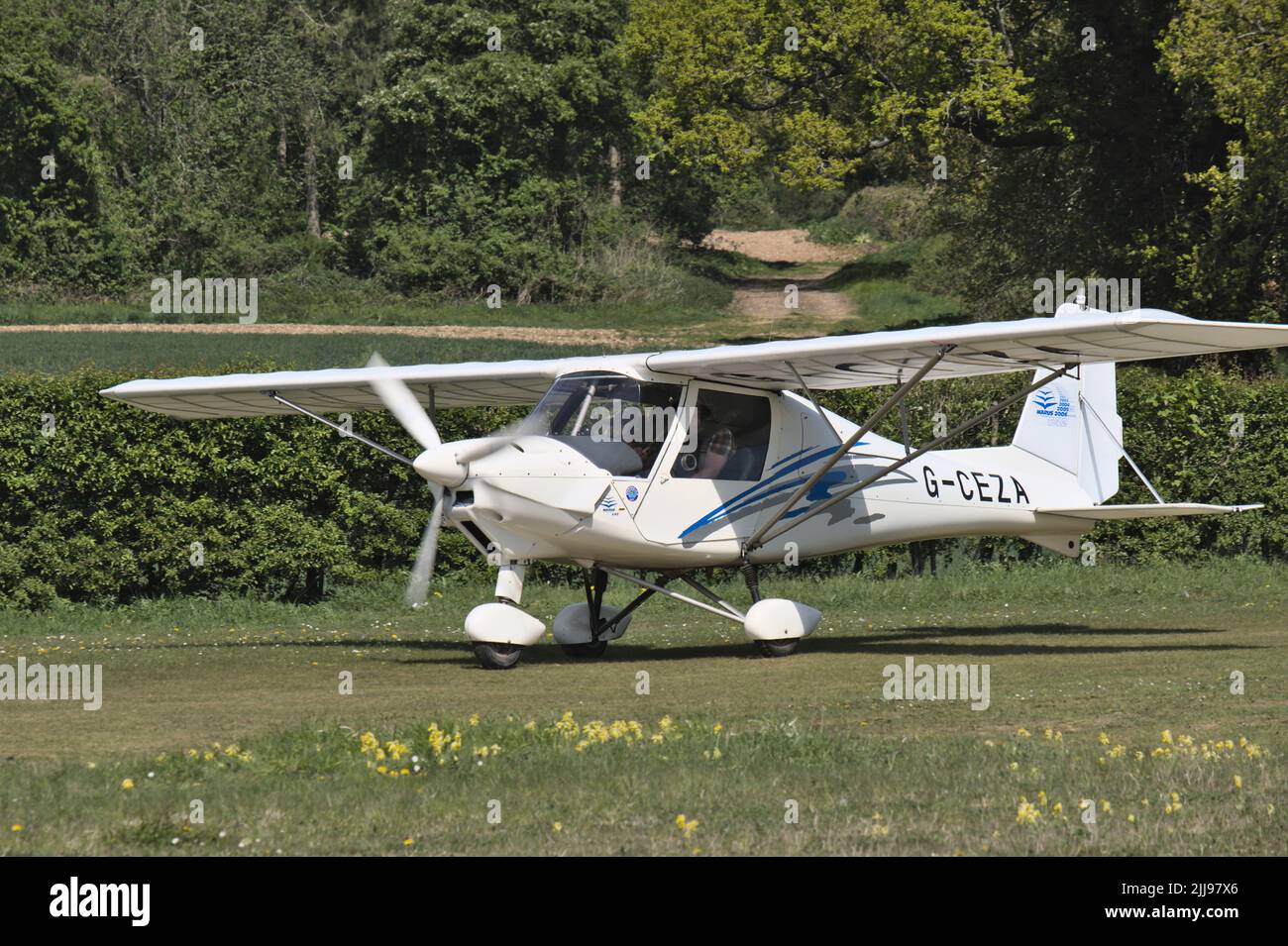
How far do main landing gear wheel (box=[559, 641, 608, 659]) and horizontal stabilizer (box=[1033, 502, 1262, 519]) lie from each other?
15.9 ft

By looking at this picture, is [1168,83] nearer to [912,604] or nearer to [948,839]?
[912,604]

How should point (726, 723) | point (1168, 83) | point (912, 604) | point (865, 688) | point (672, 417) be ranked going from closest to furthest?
1. point (726, 723)
2. point (865, 688)
3. point (672, 417)
4. point (912, 604)
5. point (1168, 83)

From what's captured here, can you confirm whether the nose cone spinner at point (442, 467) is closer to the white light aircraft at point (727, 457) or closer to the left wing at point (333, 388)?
the white light aircraft at point (727, 457)

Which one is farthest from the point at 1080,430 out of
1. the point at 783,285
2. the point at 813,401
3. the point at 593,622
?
the point at 783,285

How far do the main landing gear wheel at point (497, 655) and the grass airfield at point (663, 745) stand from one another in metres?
0.18

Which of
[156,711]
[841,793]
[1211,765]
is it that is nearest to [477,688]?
[156,711]

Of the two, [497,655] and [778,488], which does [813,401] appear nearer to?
[778,488]

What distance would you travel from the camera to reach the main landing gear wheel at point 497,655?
13.6 metres

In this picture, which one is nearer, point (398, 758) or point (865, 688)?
point (398, 758)

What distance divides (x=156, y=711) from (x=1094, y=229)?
31265mm

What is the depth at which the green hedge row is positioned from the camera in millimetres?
18234

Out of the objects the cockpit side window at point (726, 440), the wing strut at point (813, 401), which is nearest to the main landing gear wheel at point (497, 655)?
the cockpit side window at point (726, 440)

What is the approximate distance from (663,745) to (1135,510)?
7.63 metres

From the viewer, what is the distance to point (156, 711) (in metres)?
11.3
